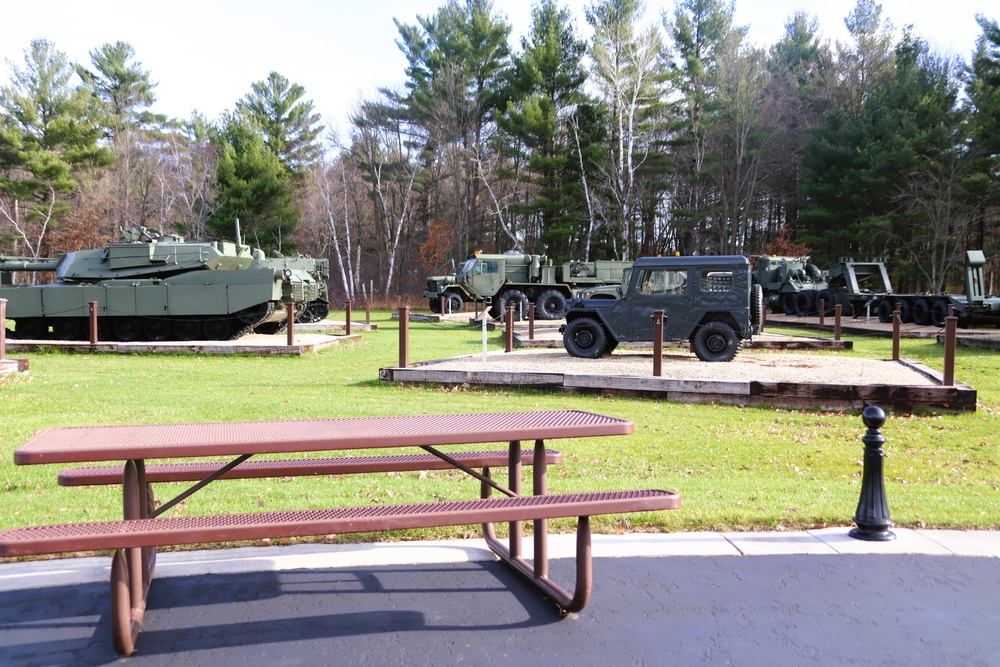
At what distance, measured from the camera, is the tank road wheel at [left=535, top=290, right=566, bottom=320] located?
30641 millimetres

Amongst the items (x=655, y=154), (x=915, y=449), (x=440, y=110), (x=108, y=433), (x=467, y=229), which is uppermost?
(x=440, y=110)

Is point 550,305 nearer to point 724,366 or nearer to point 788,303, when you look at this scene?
point 788,303

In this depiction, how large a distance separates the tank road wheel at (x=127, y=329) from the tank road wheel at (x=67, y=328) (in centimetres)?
92

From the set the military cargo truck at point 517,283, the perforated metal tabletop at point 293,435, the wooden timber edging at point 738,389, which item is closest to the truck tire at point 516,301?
the military cargo truck at point 517,283

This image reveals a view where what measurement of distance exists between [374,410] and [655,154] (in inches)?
1398

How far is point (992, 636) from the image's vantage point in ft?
11.3

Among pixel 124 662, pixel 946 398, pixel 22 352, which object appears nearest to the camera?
pixel 124 662

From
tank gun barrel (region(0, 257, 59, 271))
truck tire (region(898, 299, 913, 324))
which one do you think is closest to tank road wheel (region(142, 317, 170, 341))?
tank gun barrel (region(0, 257, 59, 271))

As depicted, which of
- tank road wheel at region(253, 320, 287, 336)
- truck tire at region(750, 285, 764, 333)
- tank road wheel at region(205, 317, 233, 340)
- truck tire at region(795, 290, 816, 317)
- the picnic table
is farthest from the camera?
truck tire at region(795, 290, 816, 317)

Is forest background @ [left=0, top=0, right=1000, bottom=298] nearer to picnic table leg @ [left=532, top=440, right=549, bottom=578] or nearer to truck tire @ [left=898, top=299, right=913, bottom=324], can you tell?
truck tire @ [left=898, top=299, right=913, bottom=324]

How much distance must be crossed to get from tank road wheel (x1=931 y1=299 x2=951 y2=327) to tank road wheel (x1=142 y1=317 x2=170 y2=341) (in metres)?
20.4

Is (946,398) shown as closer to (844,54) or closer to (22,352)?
(22,352)

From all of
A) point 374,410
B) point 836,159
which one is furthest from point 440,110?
point 374,410

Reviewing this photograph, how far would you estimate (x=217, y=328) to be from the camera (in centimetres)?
2106
